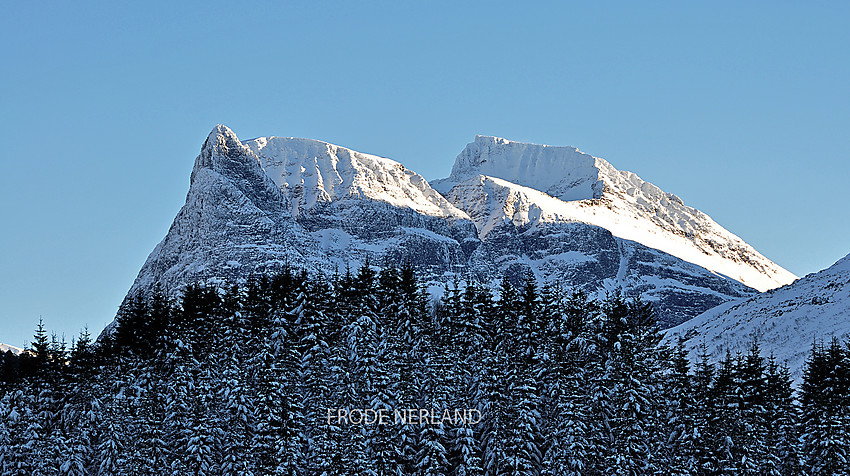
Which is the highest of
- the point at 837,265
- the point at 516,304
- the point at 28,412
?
the point at 837,265

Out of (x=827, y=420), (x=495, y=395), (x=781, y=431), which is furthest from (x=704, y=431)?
(x=495, y=395)

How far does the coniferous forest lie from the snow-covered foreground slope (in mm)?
28610

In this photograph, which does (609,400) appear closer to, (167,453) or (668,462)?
(668,462)

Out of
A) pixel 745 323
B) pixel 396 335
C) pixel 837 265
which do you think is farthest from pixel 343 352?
pixel 837 265

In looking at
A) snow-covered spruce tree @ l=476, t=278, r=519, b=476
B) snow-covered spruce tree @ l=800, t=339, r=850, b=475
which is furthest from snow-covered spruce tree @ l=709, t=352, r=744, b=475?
snow-covered spruce tree @ l=476, t=278, r=519, b=476

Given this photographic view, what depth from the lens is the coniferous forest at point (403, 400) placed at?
3130 inches

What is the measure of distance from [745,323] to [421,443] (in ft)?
298

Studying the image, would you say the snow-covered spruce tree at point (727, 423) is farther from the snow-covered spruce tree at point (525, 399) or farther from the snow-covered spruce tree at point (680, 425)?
the snow-covered spruce tree at point (525, 399)

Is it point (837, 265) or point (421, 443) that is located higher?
point (837, 265)

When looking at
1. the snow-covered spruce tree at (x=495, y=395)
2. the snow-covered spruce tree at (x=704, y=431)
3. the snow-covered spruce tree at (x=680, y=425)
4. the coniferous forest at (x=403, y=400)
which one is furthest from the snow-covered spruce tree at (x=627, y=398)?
the snow-covered spruce tree at (x=495, y=395)

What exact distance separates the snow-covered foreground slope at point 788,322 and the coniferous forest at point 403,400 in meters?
28.6

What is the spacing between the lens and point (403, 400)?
268 ft

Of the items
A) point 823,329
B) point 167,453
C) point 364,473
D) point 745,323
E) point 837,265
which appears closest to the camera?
point 364,473

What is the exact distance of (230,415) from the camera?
83250 millimetres
